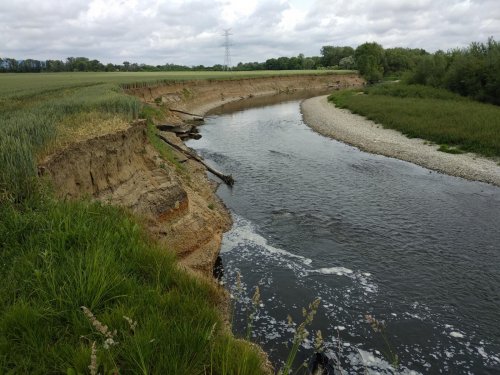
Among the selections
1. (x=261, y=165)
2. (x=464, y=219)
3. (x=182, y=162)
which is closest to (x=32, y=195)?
(x=182, y=162)

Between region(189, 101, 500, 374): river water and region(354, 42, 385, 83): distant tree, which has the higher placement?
region(354, 42, 385, 83): distant tree

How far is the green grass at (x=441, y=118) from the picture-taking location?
88.2 ft

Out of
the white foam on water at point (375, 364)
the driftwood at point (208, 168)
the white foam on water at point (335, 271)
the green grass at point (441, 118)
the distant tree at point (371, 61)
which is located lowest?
the white foam on water at point (375, 364)

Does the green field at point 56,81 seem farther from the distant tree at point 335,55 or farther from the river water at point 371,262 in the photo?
the distant tree at point 335,55

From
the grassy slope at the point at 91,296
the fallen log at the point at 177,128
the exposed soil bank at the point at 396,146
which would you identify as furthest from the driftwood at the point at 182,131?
the grassy slope at the point at 91,296

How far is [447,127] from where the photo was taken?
100.0ft

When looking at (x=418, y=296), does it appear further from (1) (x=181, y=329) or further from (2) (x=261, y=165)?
(2) (x=261, y=165)

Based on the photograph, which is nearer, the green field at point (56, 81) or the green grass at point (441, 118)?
the green grass at point (441, 118)

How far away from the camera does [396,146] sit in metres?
29.3

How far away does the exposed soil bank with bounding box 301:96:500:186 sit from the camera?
2269cm

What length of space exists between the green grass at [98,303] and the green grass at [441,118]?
1000 inches

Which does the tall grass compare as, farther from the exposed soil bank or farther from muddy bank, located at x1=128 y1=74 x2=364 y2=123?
muddy bank, located at x1=128 y1=74 x2=364 y2=123

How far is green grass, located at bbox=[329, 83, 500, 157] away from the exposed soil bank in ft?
2.92

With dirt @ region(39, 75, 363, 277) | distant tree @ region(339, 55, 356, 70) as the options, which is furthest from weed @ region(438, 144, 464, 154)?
distant tree @ region(339, 55, 356, 70)
